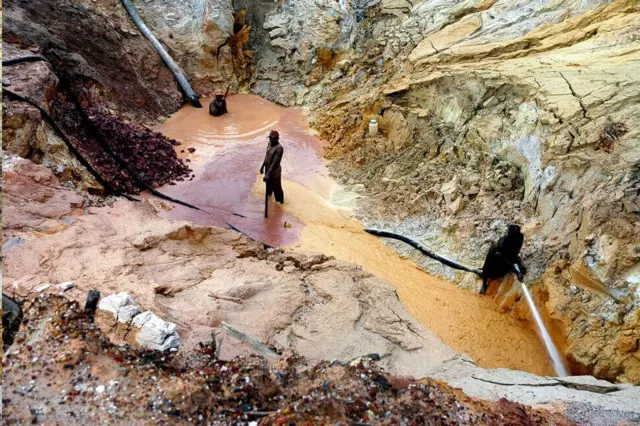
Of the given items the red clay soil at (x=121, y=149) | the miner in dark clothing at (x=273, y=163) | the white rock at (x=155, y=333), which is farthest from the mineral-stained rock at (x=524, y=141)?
the white rock at (x=155, y=333)

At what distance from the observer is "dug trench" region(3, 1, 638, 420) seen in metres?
3.93

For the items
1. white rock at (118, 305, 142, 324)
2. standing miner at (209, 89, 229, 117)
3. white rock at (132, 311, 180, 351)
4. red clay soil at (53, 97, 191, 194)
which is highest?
standing miner at (209, 89, 229, 117)

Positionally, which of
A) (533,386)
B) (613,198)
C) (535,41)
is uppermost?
(535,41)

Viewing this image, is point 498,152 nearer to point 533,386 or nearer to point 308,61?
point 533,386

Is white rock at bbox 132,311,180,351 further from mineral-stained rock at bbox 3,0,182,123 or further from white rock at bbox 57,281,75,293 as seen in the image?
mineral-stained rock at bbox 3,0,182,123

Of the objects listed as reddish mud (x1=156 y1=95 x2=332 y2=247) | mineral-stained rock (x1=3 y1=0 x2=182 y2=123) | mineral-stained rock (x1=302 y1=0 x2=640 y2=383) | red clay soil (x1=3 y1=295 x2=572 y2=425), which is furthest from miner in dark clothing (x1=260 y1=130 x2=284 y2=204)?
red clay soil (x1=3 y1=295 x2=572 y2=425)

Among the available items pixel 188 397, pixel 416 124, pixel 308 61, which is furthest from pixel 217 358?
pixel 308 61

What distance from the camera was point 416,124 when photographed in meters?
8.54

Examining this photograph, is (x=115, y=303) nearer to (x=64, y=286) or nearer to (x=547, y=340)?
(x=64, y=286)

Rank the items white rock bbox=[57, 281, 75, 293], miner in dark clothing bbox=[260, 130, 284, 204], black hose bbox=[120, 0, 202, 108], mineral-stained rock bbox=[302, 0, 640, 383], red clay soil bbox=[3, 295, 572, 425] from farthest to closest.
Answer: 1. black hose bbox=[120, 0, 202, 108]
2. miner in dark clothing bbox=[260, 130, 284, 204]
3. mineral-stained rock bbox=[302, 0, 640, 383]
4. white rock bbox=[57, 281, 75, 293]
5. red clay soil bbox=[3, 295, 572, 425]

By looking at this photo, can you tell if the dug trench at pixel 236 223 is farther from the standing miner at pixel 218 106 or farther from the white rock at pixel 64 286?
the standing miner at pixel 218 106

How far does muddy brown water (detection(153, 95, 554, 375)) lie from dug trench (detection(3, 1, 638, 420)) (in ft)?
0.10

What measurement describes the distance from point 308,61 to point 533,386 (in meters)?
10.1

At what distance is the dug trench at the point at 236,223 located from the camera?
3.93 meters
